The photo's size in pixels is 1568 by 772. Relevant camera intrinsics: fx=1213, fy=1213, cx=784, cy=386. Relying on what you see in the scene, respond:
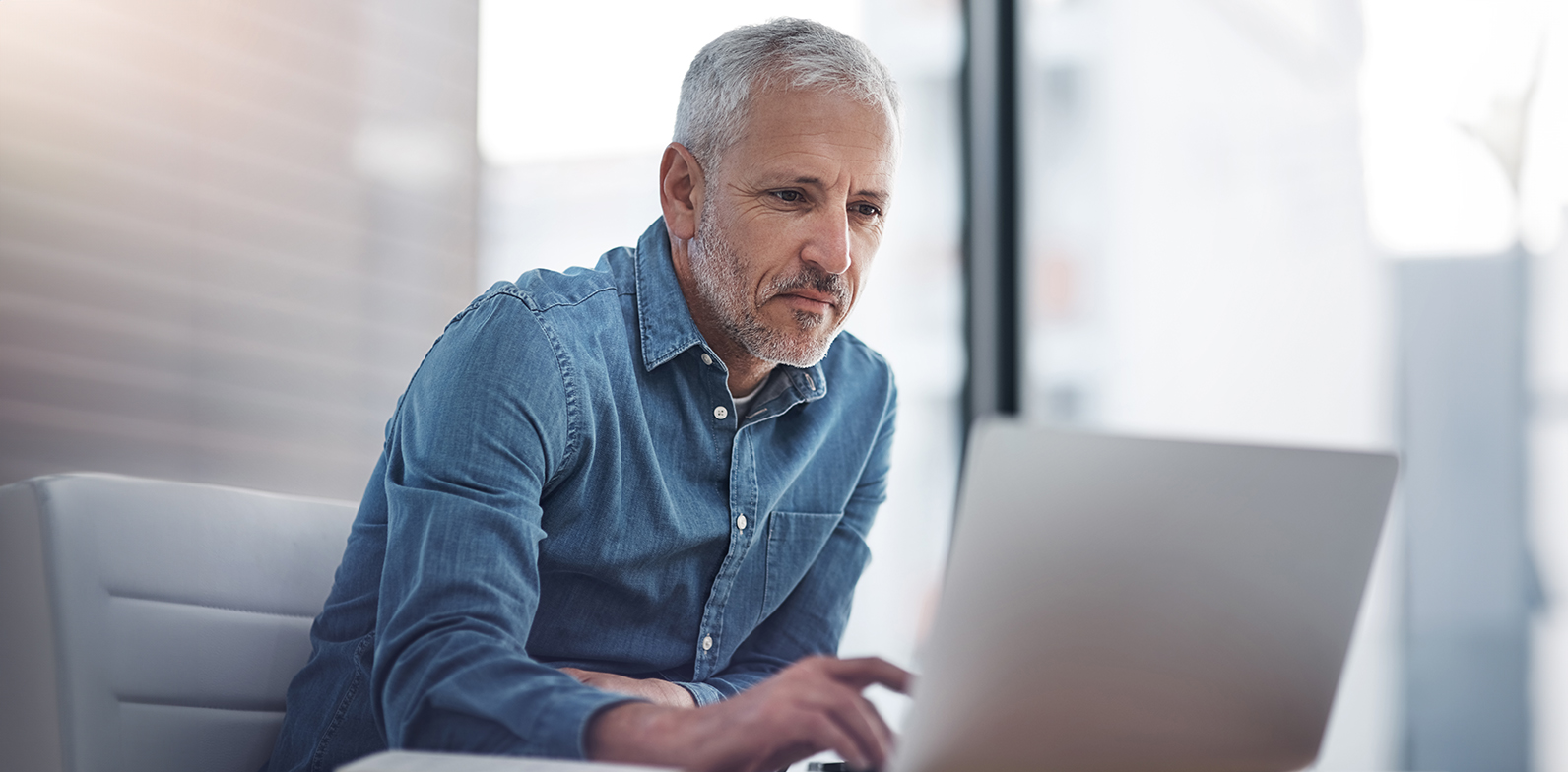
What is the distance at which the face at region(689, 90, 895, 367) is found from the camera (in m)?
1.33

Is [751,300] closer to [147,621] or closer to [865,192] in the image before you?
[865,192]

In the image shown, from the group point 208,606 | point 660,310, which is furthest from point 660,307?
point 208,606

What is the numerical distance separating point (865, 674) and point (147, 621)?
27.9 inches

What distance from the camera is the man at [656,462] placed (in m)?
0.95

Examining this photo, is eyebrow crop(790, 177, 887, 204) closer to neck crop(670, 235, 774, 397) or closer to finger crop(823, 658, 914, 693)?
neck crop(670, 235, 774, 397)

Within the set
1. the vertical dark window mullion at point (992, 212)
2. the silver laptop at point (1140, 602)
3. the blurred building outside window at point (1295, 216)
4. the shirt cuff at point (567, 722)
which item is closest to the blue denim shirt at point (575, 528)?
the shirt cuff at point (567, 722)

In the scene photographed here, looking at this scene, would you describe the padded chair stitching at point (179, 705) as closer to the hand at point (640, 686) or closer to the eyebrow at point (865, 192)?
the hand at point (640, 686)

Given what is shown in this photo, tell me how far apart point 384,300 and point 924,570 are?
1517 millimetres

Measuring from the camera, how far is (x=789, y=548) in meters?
1.47

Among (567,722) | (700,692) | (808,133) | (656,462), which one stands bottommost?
(700,692)

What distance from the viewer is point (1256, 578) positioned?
0.80 meters

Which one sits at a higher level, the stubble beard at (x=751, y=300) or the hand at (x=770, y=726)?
the stubble beard at (x=751, y=300)

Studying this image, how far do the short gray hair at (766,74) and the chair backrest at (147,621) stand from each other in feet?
2.03

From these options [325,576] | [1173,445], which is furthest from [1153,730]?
[325,576]
